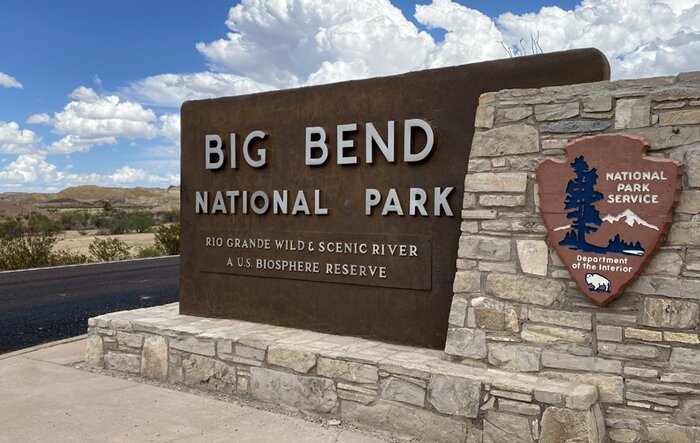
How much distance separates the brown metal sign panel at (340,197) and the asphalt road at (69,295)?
322 cm

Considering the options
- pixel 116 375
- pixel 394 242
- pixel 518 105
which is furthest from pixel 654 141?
pixel 116 375

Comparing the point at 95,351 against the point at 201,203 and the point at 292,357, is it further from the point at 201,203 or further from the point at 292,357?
the point at 292,357

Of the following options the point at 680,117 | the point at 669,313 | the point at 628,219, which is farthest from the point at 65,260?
the point at 680,117

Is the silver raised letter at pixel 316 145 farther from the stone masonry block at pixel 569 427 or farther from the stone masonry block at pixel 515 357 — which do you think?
the stone masonry block at pixel 569 427

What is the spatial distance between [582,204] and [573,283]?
578 mm

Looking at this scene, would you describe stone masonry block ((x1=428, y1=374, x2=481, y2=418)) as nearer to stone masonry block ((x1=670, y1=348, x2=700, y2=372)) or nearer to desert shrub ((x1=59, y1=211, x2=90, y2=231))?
stone masonry block ((x1=670, y1=348, x2=700, y2=372))

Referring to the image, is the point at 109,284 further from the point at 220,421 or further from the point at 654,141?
the point at 654,141

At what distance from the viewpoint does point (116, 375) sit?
→ 22.5ft

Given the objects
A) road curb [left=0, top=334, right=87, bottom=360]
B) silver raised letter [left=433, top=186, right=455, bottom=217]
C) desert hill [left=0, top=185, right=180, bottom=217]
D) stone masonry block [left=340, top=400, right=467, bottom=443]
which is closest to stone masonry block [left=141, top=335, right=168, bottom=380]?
road curb [left=0, top=334, right=87, bottom=360]

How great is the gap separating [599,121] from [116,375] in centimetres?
551

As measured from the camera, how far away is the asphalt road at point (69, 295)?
937cm

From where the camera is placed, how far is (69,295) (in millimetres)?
12633

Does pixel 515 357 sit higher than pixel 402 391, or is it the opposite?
pixel 515 357

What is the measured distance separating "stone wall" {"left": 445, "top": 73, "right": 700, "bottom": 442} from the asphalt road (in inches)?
254
